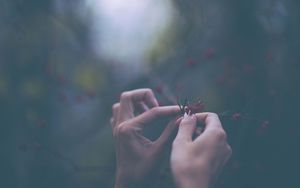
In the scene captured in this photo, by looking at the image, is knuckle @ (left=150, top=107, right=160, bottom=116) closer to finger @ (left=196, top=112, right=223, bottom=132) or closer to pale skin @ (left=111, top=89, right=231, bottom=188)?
pale skin @ (left=111, top=89, right=231, bottom=188)

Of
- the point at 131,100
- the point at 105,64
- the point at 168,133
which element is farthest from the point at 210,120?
the point at 105,64

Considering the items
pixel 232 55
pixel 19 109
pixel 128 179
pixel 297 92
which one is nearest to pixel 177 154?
pixel 128 179

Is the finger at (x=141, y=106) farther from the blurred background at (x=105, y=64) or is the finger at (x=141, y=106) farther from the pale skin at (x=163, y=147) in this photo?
the blurred background at (x=105, y=64)

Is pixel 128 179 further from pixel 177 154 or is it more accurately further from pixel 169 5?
pixel 169 5

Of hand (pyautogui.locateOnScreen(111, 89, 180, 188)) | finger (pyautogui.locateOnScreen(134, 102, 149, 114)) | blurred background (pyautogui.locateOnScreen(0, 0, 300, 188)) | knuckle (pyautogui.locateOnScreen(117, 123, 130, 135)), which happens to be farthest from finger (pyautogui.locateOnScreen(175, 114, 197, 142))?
blurred background (pyautogui.locateOnScreen(0, 0, 300, 188))

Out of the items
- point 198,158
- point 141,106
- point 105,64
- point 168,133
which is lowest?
point 198,158

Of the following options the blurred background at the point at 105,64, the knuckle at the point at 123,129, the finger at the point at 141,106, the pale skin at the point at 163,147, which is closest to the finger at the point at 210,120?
the pale skin at the point at 163,147

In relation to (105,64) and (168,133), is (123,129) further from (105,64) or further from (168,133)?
(105,64)
